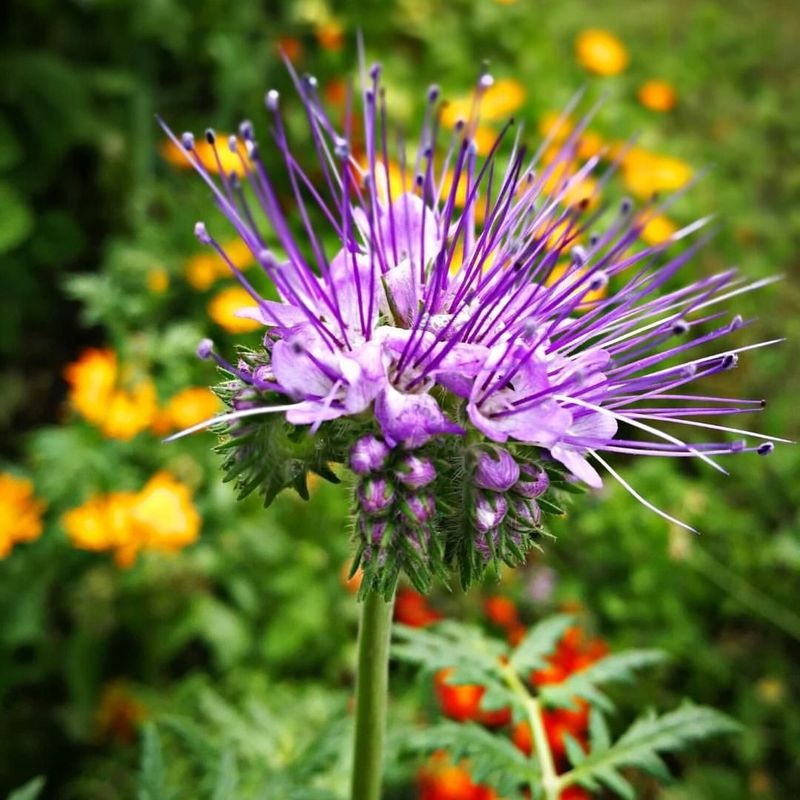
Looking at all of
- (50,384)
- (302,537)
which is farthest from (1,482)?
(50,384)

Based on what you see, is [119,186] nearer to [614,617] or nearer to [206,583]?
[206,583]

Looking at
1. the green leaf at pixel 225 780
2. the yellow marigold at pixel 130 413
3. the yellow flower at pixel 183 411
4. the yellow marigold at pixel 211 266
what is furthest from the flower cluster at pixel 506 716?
the yellow marigold at pixel 211 266

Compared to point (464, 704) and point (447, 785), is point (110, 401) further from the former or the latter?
point (447, 785)

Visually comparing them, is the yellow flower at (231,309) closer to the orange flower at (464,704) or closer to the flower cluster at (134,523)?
the flower cluster at (134,523)

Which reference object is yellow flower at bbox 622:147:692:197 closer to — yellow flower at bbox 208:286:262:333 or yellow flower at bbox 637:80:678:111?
yellow flower at bbox 637:80:678:111

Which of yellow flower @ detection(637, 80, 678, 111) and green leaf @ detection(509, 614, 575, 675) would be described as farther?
yellow flower @ detection(637, 80, 678, 111)

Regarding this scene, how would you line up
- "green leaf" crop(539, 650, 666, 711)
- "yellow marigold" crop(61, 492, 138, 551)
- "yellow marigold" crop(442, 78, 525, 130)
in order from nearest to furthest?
"green leaf" crop(539, 650, 666, 711) → "yellow marigold" crop(61, 492, 138, 551) → "yellow marigold" crop(442, 78, 525, 130)

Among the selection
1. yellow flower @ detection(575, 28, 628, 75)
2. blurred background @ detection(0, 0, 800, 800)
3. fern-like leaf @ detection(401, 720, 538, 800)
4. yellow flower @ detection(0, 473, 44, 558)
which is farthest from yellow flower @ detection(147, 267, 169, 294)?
yellow flower @ detection(575, 28, 628, 75)

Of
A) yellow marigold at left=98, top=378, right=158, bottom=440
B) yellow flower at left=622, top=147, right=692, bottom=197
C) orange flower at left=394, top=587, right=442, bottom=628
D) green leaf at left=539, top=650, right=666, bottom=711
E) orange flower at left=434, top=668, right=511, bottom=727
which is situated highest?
yellow flower at left=622, top=147, right=692, bottom=197
